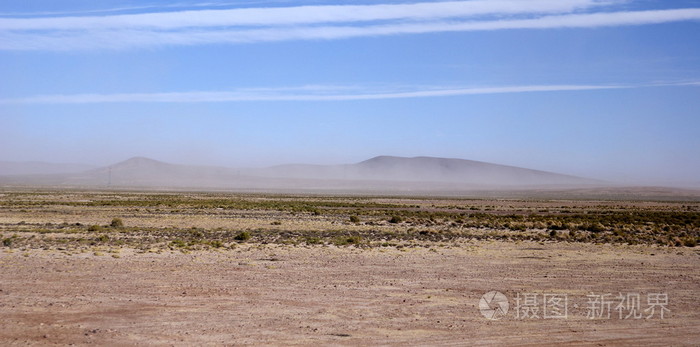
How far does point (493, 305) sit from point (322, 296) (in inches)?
151

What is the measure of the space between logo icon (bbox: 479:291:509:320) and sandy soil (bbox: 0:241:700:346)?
0.55 feet

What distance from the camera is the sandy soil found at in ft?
38.6

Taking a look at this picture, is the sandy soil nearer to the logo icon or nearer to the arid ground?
the arid ground

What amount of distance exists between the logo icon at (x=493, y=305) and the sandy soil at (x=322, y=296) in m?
0.17

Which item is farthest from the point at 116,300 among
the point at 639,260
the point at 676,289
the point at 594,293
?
the point at 639,260

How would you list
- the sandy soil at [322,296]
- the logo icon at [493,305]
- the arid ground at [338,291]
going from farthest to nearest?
the logo icon at [493,305] → the arid ground at [338,291] → the sandy soil at [322,296]

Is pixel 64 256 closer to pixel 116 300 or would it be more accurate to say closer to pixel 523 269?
pixel 116 300

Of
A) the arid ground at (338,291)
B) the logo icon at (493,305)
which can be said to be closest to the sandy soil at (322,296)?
the arid ground at (338,291)

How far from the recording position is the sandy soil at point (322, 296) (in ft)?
38.6

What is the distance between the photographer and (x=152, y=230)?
33.3 metres

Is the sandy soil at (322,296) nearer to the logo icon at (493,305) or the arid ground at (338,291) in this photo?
the arid ground at (338,291)

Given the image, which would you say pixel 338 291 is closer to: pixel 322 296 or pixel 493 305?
pixel 322 296

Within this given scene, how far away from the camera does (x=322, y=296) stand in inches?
605

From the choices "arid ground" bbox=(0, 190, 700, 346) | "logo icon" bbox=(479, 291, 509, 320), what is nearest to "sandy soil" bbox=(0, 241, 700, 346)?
"arid ground" bbox=(0, 190, 700, 346)
